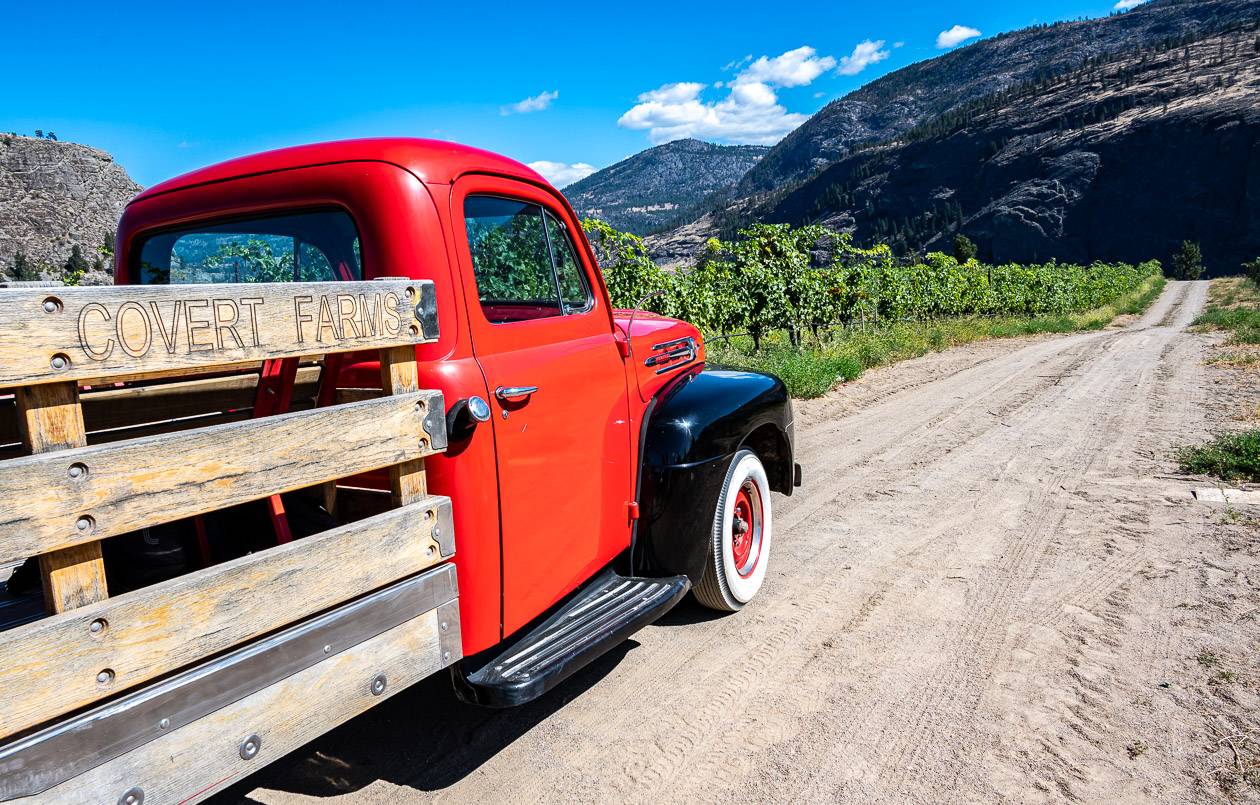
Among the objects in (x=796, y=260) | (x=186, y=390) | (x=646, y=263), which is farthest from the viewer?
(x=796, y=260)

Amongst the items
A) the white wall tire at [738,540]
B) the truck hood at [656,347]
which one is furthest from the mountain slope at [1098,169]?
the truck hood at [656,347]

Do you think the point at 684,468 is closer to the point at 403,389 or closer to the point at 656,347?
the point at 656,347

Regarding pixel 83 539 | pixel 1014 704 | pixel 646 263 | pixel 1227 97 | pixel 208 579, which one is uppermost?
pixel 1227 97

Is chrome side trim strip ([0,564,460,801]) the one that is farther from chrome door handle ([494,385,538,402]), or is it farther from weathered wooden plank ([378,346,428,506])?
chrome door handle ([494,385,538,402])

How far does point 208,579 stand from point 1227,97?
459 ft

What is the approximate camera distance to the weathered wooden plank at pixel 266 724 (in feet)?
4.94

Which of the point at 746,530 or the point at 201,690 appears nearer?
the point at 201,690

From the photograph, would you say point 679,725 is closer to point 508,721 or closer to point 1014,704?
point 508,721

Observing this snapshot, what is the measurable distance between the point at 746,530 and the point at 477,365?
2232 mm

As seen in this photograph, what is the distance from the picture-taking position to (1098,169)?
11306 centimetres

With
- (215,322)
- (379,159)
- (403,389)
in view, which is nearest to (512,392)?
(403,389)

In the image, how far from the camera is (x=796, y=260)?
48.2 feet

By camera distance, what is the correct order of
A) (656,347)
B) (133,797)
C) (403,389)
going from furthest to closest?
1. (656,347)
2. (403,389)
3. (133,797)

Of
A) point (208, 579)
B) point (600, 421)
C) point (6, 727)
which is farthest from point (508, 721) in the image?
point (6, 727)
